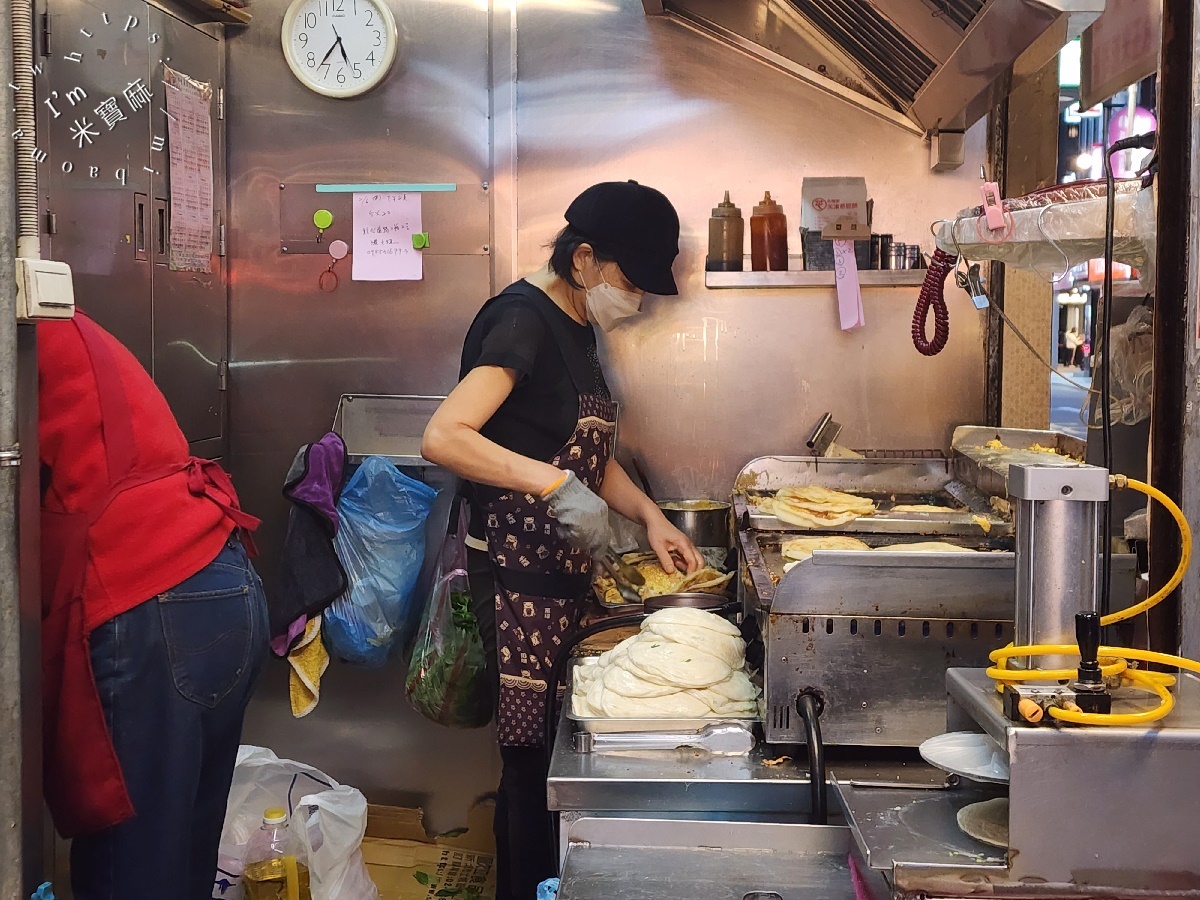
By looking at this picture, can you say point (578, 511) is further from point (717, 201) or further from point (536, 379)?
point (717, 201)

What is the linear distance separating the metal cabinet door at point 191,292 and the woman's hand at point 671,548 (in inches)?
61.6

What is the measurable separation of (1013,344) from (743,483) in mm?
1010

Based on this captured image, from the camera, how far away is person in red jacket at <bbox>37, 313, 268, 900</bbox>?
205 cm

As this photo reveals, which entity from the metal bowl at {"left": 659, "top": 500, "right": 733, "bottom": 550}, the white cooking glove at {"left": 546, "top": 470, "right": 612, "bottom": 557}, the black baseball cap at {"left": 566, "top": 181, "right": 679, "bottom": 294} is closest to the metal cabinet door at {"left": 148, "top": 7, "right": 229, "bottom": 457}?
the black baseball cap at {"left": 566, "top": 181, "right": 679, "bottom": 294}

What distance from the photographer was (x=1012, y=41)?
2232mm

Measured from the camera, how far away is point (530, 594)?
9.71 ft

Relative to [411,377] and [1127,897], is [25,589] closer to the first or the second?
[1127,897]

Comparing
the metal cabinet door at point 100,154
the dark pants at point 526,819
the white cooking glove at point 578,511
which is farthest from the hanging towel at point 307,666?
the white cooking glove at point 578,511

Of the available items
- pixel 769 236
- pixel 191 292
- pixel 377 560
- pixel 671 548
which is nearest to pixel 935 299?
pixel 671 548

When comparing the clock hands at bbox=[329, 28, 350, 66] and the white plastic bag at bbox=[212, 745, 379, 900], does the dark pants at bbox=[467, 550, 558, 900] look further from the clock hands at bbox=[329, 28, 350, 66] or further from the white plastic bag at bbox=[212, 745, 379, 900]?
the clock hands at bbox=[329, 28, 350, 66]

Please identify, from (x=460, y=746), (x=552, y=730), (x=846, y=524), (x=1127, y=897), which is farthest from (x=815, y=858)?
(x=460, y=746)

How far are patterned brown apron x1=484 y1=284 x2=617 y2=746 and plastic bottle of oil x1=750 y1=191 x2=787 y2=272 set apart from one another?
1009 millimetres

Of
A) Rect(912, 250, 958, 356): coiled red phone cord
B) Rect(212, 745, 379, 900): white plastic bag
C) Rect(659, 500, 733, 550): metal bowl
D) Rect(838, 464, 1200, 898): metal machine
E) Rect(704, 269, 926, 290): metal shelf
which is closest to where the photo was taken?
Rect(838, 464, 1200, 898): metal machine

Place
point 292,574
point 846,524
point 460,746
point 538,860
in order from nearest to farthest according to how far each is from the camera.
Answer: point 846,524
point 538,860
point 292,574
point 460,746
